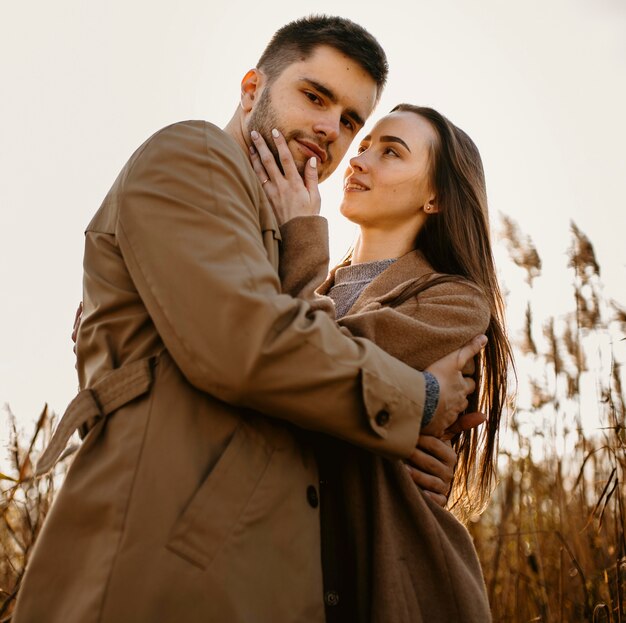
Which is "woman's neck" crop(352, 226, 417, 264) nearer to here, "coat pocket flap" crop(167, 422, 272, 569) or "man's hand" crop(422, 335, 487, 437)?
"man's hand" crop(422, 335, 487, 437)

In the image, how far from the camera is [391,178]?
3.17 meters

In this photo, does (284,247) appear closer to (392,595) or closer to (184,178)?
(184,178)

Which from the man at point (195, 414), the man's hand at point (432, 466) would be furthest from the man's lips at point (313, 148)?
the man's hand at point (432, 466)

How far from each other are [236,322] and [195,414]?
273 millimetres

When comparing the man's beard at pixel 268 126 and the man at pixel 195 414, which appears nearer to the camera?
the man at pixel 195 414

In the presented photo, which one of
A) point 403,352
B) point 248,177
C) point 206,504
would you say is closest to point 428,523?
point 403,352

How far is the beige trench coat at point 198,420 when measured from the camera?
172 cm

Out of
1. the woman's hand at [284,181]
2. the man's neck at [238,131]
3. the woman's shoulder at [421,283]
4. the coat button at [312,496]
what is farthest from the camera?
the man's neck at [238,131]

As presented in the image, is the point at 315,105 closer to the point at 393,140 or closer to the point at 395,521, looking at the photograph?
the point at 393,140

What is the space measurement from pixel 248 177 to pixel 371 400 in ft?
2.37

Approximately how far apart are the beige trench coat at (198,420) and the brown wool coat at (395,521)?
0.81 ft

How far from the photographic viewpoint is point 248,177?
2146 mm

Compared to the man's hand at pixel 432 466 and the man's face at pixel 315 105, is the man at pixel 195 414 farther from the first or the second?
the man's face at pixel 315 105

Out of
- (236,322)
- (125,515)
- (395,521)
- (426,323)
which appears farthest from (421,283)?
(125,515)
